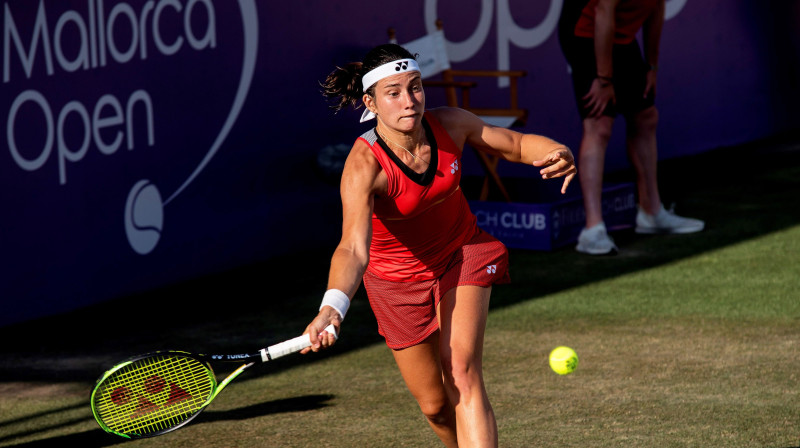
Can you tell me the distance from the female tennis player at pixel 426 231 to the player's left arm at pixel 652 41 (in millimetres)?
4845

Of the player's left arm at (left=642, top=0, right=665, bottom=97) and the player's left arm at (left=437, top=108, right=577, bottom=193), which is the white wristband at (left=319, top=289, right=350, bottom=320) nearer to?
the player's left arm at (left=437, top=108, right=577, bottom=193)

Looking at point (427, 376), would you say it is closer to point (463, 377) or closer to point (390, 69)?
point (463, 377)

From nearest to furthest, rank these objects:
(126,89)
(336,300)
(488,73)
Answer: (336,300)
(126,89)
(488,73)

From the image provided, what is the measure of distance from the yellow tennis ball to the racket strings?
1.86 meters

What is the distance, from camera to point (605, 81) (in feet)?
28.7

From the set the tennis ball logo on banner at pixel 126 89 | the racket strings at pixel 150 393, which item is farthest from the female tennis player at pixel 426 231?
the tennis ball logo on banner at pixel 126 89

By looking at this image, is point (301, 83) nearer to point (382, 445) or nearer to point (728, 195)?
point (728, 195)

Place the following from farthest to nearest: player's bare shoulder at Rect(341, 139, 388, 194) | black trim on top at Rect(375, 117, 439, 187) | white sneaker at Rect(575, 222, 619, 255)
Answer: white sneaker at Rect(575, 222, 619, 255) < black trim on top at Rect(375, 117, 439, 187) < player's bare shoulder at Rect(341, 139, 388, 194)

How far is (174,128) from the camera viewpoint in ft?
28.0

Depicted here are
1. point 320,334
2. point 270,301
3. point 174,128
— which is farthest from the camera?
point 174,128

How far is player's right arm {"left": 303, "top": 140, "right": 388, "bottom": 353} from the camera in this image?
12.9 feet

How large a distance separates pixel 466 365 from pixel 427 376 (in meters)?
0.20

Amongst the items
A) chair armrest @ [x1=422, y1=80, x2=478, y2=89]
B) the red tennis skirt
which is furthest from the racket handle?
chair armrest @ [x1=422, y1=80, x2=478, y2=89]

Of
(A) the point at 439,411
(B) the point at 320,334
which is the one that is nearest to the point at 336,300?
(B) the point at 320,334
